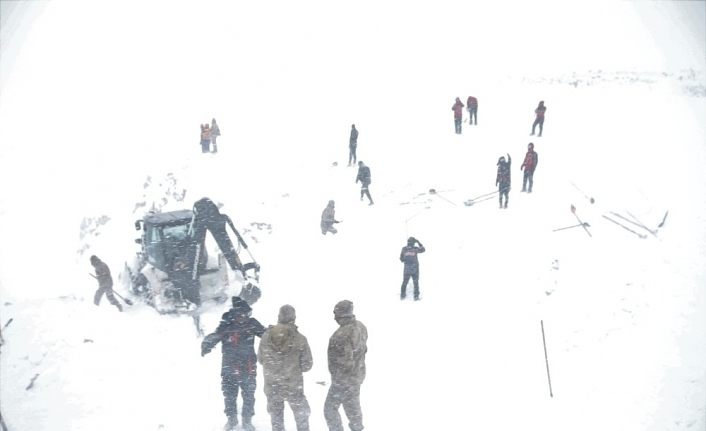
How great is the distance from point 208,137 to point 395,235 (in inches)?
473

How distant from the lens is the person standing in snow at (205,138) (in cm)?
2315

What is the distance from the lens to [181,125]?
31188 millimetres

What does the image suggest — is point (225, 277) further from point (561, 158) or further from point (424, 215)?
Answer: point (561, 158)

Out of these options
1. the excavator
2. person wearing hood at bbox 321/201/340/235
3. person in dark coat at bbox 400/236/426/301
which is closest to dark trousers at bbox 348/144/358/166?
person wearing hood at bbox 321/201/340/235

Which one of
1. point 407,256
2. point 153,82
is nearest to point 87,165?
point 153,82

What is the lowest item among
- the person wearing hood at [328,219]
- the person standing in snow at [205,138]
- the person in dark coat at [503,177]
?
the person wearing hood at [328,219]

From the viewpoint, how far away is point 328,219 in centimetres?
1606

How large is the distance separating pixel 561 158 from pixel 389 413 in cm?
1537

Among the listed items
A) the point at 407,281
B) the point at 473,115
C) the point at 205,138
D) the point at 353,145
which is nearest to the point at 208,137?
the point at 205,138

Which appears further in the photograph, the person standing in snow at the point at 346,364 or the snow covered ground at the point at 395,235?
the snow covered ground at the point at 395,235

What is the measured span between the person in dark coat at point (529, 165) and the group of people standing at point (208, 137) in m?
14.2

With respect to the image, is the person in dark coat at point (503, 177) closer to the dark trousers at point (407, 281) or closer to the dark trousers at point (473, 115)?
the dark trousers at point (407, 281)

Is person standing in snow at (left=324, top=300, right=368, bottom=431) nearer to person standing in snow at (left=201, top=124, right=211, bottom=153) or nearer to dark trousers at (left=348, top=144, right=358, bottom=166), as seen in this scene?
dark trousers at (left=348, top=144, right=358, bottom=166)

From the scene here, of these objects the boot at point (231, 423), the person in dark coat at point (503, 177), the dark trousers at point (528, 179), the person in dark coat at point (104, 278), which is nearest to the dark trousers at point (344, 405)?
the boot at point (231, 423)
